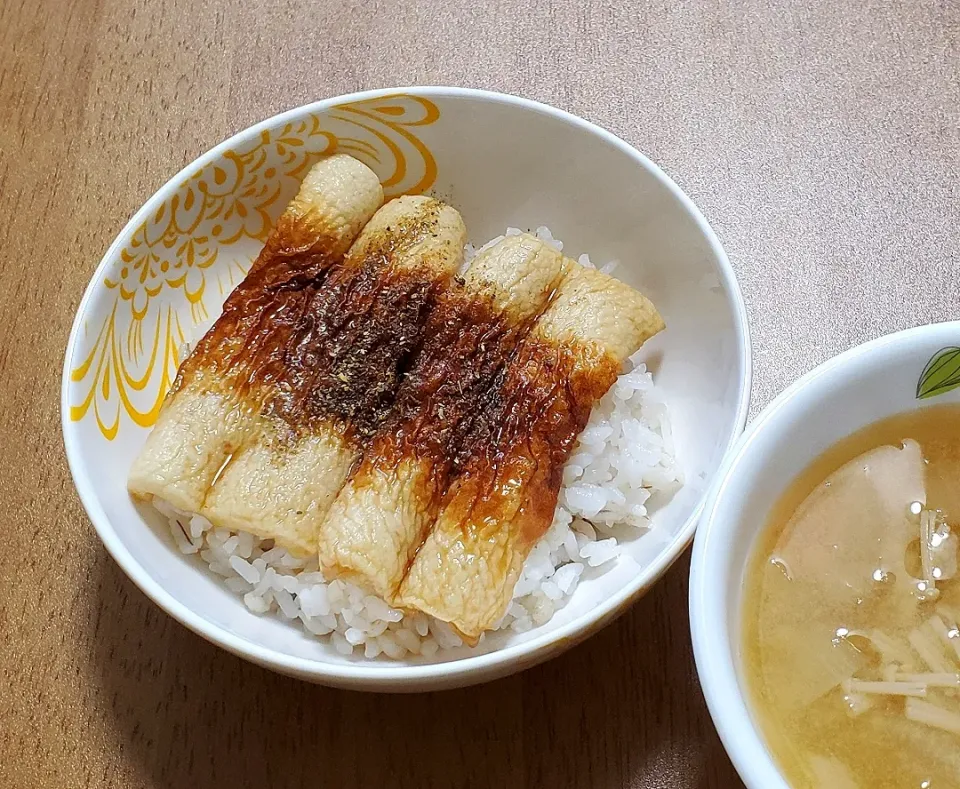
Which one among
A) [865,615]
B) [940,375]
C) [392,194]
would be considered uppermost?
[940,375]

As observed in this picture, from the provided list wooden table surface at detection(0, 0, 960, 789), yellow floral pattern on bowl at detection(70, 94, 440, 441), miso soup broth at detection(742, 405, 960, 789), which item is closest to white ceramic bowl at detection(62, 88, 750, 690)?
yellow floral pattern on bowl at detection(70, 94, 440, 441)

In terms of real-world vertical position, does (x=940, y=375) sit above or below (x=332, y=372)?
above

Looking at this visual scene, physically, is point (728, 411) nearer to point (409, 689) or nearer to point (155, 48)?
point (409, 689)

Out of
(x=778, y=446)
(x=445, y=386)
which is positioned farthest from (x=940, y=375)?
(x=445, y=386)

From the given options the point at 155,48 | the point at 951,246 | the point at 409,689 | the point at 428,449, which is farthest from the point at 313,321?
the point at 951,246

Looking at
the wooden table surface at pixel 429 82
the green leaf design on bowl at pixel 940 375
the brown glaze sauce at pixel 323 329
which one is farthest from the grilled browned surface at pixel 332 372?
the green leaf design on bowl at pixel 940 375

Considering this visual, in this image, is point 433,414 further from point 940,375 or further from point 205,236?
point 940,375

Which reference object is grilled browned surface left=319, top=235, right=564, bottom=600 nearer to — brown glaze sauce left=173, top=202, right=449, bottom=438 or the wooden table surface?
brown glaze sauce left=173, top=202, right=449, bottom=438

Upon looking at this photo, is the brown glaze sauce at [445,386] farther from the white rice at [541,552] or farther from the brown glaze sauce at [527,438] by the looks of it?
the white rice at [541,552]
